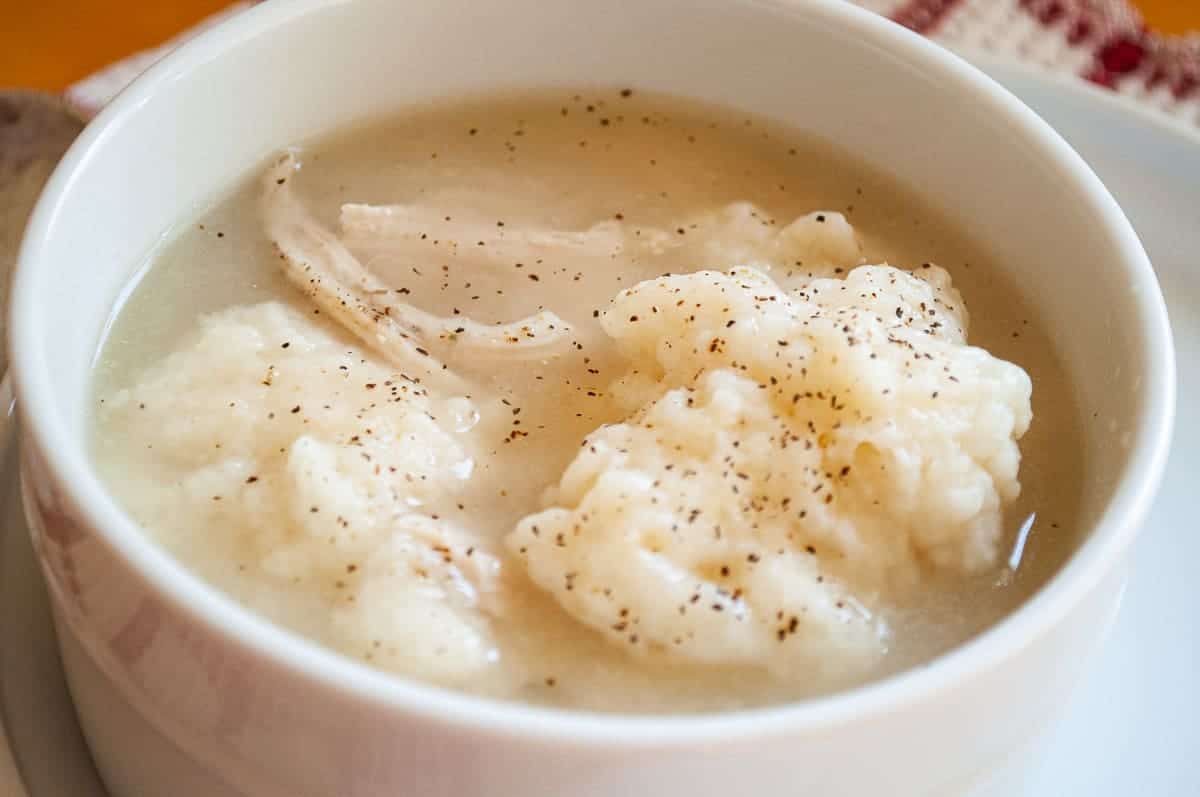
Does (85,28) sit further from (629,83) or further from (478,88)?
(629,83)

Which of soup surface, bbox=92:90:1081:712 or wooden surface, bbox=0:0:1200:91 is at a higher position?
soup surface, bbox=92:90:1081:712

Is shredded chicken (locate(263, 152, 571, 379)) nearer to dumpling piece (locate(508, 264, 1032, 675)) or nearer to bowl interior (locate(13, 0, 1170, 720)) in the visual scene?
bowl interior (locate(13, 0, 1170, 720))

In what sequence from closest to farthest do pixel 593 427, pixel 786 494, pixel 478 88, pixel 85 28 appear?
pixel 786 494
pixel 593 427
pixel 478 88
pixel 85 28

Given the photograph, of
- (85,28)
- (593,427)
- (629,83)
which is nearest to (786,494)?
(593,427)

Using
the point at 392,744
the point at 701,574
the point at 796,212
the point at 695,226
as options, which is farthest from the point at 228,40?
the point at 392,744

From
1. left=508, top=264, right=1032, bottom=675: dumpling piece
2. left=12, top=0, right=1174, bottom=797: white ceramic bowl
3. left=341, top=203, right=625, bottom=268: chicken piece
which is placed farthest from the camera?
left=341, top=203, right=625, bottom=268: chicken piece

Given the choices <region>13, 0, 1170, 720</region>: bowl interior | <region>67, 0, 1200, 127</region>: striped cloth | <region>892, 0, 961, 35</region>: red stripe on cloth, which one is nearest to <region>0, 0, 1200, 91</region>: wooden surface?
<region>67, 0, 1200, 127</region>: striped cloth

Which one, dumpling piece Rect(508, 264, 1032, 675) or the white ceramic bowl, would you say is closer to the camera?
the white ceramic bowl
